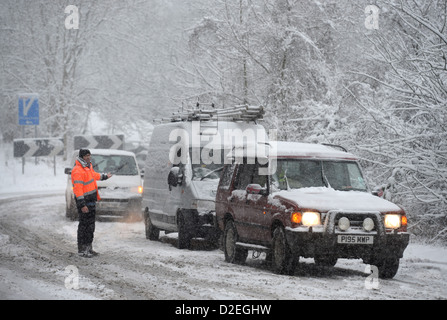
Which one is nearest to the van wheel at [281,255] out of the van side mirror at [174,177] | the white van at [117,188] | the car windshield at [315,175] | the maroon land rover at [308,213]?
the maroon land rover at [308,213]

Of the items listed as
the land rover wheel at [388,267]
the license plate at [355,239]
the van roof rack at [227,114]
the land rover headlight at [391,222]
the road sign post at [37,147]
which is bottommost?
the land rover wheel at [388,267]

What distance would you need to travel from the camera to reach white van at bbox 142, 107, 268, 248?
14695mm

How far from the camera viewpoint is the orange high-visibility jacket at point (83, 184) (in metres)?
13.3

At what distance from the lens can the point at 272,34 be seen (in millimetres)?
22500

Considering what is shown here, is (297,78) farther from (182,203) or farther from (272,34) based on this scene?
(182,203)

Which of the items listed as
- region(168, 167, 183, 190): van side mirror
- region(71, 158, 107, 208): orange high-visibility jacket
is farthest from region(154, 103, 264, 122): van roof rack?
region(71, 158, 107, 208): orange high-visibility jacket

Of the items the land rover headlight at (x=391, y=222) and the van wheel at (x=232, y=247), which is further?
the van wheel at (x=232, y=247)

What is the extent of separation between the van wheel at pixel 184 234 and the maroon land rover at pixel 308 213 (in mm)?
1444

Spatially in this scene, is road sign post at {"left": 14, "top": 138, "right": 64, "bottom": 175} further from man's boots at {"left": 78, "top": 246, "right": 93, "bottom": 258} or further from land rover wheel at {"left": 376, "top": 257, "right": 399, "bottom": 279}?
land rover wheel at {"left": 376, "top": 257, "right": 399, "bottom": 279}

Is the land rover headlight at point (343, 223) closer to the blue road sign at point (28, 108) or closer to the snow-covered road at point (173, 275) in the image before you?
the snow-covered road at point (173, 275)

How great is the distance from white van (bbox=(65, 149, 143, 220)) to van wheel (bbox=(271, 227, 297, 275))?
954 cm

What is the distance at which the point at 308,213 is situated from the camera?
1065 centimetres
